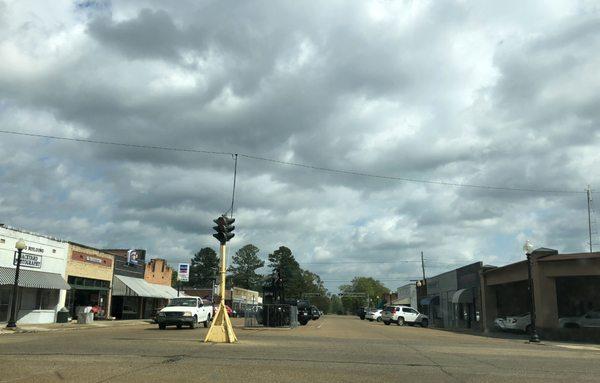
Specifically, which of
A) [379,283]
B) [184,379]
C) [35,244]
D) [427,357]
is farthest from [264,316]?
[379,283]

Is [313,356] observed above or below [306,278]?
below

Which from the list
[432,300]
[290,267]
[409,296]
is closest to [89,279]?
[432,300]

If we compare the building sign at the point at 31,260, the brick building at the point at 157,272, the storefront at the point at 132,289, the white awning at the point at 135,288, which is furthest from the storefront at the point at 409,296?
the building sign at the point at 31,260

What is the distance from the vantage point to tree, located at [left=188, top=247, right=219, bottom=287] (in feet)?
559

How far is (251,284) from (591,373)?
162445 millimetres

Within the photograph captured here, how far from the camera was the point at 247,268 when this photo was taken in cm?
17575

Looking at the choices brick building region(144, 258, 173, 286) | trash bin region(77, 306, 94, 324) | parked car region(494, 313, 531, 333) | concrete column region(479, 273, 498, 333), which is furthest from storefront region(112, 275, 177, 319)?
parked car region(494, 313, 531, 333)

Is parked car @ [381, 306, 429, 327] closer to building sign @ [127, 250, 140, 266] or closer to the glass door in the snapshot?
building sign @ [127, 250, 140, 266]

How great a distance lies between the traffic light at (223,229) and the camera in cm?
2017

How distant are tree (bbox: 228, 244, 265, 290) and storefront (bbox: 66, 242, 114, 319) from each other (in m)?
122

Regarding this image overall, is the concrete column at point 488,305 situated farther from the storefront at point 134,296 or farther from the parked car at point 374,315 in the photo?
the storefront at point 134,296

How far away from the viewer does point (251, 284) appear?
566 ft

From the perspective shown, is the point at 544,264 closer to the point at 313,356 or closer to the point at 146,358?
the point at 313,356

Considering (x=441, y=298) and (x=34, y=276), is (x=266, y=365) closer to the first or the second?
(x=34, y=276)
